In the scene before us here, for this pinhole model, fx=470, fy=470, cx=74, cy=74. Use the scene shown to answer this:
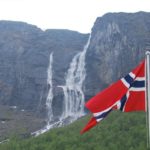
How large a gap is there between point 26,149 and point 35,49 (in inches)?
2617

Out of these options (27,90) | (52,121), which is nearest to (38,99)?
(27,90)

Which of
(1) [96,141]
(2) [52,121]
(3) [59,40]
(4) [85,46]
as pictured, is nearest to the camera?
(1) [96,141]

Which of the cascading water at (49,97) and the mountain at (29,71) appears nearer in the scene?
the cascading water at (49,97)

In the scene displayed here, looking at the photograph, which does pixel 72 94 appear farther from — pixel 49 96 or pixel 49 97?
pixel 49 96

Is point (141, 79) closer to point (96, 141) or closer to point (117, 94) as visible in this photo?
point (117, 94)

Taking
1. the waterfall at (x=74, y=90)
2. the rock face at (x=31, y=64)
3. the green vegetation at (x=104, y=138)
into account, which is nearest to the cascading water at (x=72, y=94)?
the waterfall at (x=74, y=90)

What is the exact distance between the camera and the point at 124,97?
770 inches

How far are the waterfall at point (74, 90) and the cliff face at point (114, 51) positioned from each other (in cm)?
155

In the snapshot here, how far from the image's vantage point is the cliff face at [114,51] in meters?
94.6

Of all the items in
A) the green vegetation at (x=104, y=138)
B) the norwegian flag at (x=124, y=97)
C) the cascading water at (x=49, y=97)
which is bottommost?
the cascading water at (x=49, y=97)

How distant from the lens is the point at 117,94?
19.6 m

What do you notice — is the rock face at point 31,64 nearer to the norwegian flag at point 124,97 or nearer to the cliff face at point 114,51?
the cliff face at point 114,51

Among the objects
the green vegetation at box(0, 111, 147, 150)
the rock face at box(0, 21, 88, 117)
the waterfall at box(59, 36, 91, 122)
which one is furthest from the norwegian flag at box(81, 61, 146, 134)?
the rock face at box(0, 21, 88, 117)

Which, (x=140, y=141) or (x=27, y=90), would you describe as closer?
(x=140, y=141)
